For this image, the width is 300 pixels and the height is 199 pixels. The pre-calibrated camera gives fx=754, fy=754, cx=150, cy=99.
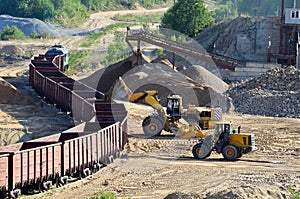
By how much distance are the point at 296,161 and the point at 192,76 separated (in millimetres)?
21356

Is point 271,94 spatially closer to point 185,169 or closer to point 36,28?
point 185,169

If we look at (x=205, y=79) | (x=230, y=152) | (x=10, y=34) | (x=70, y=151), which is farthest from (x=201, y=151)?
(x=10, y=34)

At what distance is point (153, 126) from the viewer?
3114cm

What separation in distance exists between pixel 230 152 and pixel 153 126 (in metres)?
5.56

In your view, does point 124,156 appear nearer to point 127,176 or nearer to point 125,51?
point 127,176

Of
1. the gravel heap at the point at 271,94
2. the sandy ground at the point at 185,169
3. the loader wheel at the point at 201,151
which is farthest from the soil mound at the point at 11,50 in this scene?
the loader wheel at the point at 201,151

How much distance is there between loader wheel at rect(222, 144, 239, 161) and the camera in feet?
86.0

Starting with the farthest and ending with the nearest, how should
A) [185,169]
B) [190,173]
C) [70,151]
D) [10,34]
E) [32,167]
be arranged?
[10,34], [185,169], [190,173], [70,151], [32,167]

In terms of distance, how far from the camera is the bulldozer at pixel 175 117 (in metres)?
30.1

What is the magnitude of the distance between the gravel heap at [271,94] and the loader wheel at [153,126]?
11.9 m

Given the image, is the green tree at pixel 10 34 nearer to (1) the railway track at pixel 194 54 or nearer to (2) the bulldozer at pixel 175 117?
(1) the railway track at pixel 194 54

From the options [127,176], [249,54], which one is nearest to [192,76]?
[249,54]

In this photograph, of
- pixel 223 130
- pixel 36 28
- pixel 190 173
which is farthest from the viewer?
pixel 36 28

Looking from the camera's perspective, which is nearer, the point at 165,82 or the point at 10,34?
the point at 165,82
